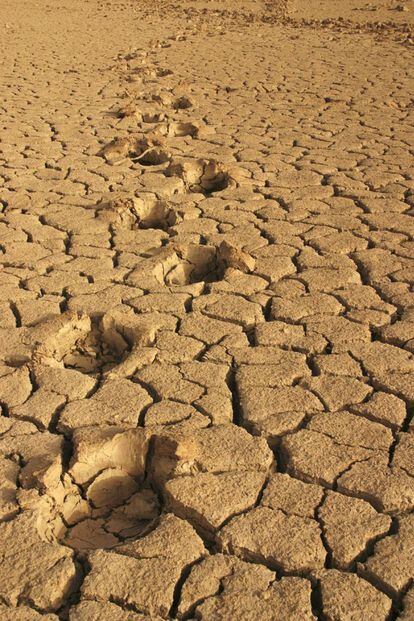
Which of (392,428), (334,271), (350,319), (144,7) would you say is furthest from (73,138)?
(144,7)

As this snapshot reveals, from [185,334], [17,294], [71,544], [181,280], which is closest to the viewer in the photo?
[71,544]

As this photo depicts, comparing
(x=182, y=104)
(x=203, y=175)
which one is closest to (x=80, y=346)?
(x=203, y=175)

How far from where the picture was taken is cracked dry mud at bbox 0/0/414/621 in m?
1.79

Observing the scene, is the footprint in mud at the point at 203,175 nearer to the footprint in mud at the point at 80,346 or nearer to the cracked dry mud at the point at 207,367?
the cracked dry mud at the point at 207,367

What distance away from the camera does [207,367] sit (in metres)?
2.64

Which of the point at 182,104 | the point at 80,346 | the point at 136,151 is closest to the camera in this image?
the point at 80,346

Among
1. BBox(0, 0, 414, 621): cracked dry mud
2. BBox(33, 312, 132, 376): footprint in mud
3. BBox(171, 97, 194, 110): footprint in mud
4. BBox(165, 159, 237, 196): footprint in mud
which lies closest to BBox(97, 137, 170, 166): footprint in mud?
BBox(0, 0, 414, 621): cracked dry mud

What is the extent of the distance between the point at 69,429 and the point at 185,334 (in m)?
0.71

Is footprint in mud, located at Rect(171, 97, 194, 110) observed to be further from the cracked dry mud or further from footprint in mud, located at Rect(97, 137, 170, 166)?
footprint in mud, located at Rect(97, 137, 170, 166)

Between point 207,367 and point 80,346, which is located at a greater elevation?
point 207,367

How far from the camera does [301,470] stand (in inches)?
83.0

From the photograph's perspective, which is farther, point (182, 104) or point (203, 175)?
point (182, 104)

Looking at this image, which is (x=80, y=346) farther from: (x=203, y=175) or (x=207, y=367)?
(x=203, y=175)

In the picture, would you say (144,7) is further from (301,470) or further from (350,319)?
(301,470)
